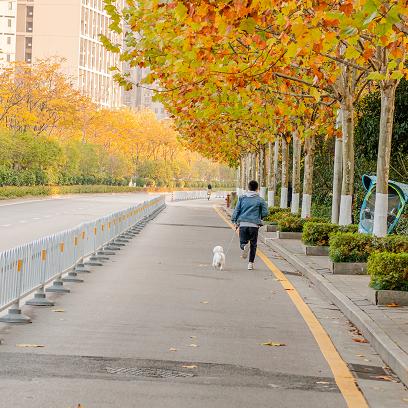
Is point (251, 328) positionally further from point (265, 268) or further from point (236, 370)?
point (265, 268)

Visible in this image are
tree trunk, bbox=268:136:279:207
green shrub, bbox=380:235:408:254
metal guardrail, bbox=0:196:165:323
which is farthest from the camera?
tree trunk, bbox=268:136:279:207

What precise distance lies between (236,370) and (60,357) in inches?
64.3

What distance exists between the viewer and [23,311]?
13.6 metres

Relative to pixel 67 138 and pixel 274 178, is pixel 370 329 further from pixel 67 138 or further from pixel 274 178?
pixel 67 138

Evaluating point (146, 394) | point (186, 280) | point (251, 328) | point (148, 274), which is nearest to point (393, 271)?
point (251, 328)

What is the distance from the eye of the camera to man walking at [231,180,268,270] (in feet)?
73.1

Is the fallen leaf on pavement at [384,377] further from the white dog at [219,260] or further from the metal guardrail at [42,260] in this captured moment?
the white dog at [219,260]

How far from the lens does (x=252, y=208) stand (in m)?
22.3

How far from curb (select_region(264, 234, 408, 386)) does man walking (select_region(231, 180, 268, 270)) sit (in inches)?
85.6

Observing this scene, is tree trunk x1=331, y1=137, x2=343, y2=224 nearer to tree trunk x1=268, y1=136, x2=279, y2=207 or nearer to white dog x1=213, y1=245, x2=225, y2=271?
white dog x1=213, y1=245, x2=225, y2=271

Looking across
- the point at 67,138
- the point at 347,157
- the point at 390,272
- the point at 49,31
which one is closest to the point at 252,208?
the point at 347,157

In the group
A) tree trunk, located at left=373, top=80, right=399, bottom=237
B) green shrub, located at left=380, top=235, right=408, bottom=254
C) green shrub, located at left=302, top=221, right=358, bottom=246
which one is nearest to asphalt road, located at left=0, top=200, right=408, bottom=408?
green shrub, located at left=380, top=235, right=408, bottom=254

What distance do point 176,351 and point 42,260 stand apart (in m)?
4.16

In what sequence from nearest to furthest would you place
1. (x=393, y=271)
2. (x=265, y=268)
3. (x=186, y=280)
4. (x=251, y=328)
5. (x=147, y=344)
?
(x=147, y=344) → (x=251, y=328) → (x=393, y=271) → (x=186, y=280) → (x=265, y=268)
